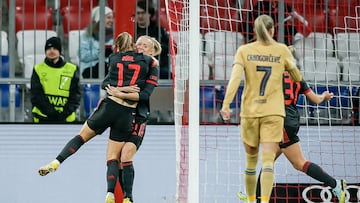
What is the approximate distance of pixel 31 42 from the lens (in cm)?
1750

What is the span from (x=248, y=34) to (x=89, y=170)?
2.71 metres

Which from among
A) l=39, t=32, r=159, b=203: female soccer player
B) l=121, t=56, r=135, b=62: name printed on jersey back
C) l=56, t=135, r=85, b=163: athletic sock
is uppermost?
l=121, t=56, r=135, b=62: name printed on jersey back

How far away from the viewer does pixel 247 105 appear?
14031 mm

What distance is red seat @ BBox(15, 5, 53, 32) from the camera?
57.4 ft

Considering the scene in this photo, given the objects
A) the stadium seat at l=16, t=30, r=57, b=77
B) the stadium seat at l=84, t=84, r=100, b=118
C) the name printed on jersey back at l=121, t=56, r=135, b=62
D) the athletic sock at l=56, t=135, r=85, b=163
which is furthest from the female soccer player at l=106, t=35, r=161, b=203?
the stadium seat at l=16, t=30, r=57, b=77

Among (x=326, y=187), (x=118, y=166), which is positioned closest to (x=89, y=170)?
(x=118, y=166)

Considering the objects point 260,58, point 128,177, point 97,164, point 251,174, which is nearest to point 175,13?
point 128,177

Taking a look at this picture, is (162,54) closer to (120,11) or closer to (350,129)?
(120,11)

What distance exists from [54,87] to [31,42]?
2.51 feet

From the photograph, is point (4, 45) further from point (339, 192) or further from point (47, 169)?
point (339, 192)

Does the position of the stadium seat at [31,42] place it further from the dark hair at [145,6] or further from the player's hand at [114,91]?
the player's hand at [114,91]

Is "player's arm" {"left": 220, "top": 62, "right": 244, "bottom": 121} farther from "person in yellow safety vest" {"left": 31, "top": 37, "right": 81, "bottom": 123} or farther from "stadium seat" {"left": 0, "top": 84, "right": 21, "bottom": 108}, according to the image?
"stadium seat" {"left": 0, "top": 84, "right": 21, "bottom": 108}

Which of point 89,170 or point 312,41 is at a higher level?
point 312,41

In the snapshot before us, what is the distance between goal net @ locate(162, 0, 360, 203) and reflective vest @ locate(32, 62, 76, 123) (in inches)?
56.5
